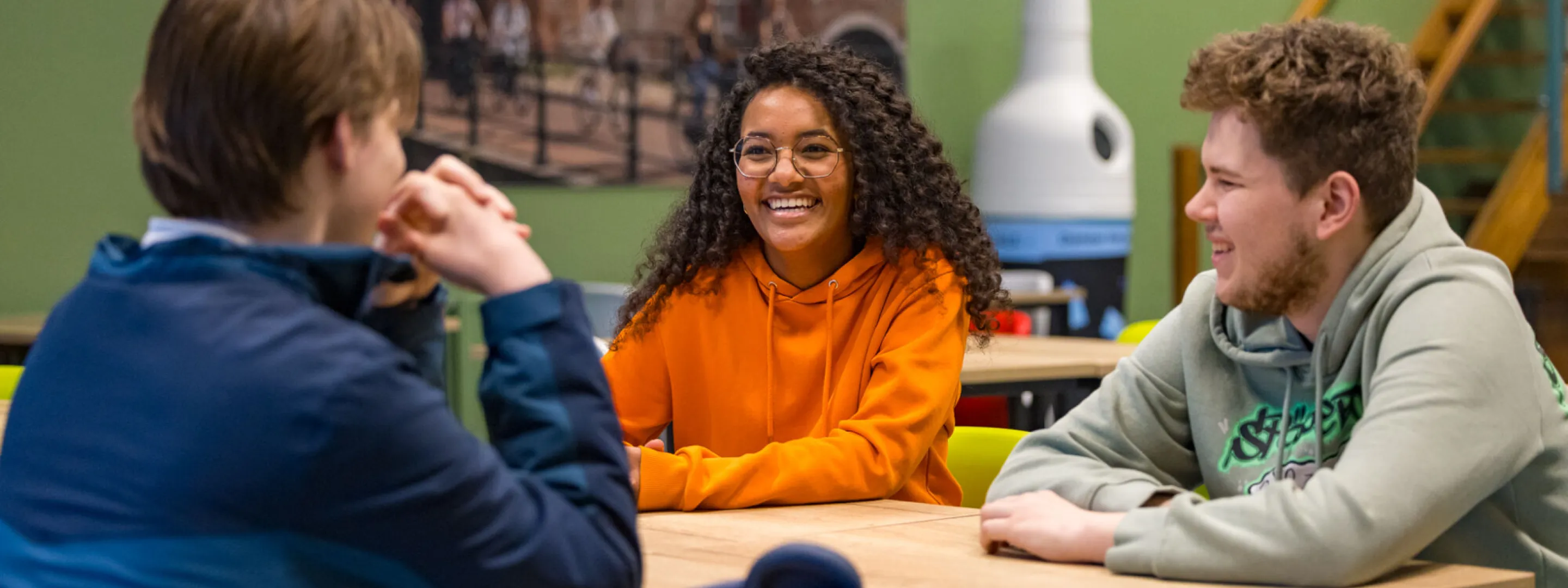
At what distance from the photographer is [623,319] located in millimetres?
2393

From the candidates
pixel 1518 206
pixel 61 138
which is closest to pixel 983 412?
pixel 61 138

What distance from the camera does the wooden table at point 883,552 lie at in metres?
1.36

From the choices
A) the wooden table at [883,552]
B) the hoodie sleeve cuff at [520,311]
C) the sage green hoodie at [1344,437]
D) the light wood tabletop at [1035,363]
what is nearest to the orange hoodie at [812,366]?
the wooden table at [883,552]

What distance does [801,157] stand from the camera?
2.34 meters

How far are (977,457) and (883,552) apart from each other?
0.93 meters

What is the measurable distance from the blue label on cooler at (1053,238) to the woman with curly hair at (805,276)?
3687mm

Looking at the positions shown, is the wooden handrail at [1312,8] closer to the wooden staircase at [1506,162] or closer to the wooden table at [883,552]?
the wooden staircase at [1506,162]

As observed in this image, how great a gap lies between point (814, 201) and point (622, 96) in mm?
3385

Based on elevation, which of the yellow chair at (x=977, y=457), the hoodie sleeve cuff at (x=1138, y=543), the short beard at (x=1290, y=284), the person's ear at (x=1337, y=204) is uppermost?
the person's ear at (x=1337, y=204)

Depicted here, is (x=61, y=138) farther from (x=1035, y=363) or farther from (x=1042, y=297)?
(x=1042, y=297)

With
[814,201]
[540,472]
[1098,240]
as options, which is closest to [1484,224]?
[1098,240]

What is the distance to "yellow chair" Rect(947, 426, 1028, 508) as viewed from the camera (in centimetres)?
240

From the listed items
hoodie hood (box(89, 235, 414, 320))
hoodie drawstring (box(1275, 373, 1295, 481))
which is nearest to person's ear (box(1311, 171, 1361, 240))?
hoodie drawstring (box(1275, 373, 1295, 481))

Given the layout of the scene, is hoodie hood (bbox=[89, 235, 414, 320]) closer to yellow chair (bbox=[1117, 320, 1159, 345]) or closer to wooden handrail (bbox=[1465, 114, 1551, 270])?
yellow chair (bbox=[1117, 320, 1159, 345])
